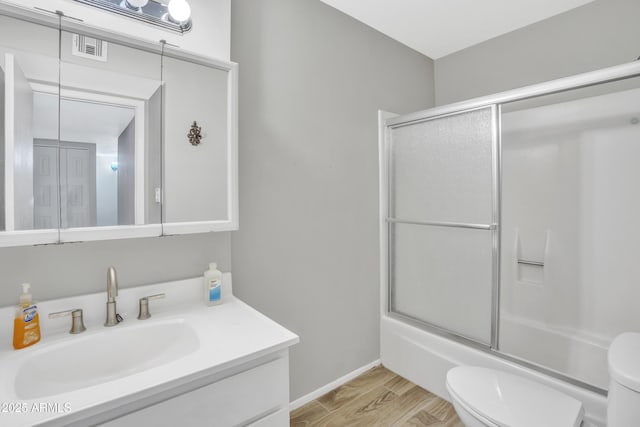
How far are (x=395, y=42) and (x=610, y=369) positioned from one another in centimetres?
223

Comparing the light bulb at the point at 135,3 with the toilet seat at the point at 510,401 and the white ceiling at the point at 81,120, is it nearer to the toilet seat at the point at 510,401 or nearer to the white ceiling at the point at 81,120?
the white ceiling at the point at 81,120

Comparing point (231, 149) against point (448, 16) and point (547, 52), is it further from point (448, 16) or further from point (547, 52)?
point (547, 52)

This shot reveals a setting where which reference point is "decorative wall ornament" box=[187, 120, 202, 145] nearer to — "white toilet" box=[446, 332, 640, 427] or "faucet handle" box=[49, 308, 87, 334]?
"faucet handle" box=[49, 308, 87, 334]

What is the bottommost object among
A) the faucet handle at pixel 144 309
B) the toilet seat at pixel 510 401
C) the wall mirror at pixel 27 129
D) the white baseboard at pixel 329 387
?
the white baseboard at pixel 329 387

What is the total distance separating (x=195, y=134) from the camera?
1.32m

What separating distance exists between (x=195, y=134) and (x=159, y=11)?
0.48m

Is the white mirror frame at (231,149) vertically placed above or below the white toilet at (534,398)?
above

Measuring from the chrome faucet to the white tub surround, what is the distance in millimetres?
42

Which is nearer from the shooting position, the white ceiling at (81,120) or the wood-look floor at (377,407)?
the white ceiling at (81,120)

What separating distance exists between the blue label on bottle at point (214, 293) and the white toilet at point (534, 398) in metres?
1.10

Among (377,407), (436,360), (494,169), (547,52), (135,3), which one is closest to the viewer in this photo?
(135,3)

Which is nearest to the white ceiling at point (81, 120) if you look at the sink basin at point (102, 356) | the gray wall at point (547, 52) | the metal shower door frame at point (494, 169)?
the sink basin at point (102, 356)

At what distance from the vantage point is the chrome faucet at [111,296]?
111 centimetres

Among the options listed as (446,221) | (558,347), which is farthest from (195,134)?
(558,347)
